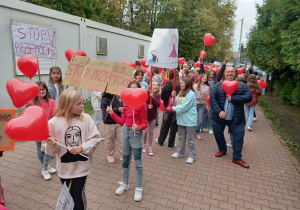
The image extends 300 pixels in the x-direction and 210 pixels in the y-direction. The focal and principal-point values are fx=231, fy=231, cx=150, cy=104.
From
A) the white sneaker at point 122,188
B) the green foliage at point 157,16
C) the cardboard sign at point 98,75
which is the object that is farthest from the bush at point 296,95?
the green foliage at point 157,16

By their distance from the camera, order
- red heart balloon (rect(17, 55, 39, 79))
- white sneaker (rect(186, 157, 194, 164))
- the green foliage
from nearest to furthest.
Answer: red heart balloon (rect(17, 55, 39, 79))
white sneaker (rect(186, 157, 194, 164))
the green foliage

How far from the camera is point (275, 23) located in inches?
440

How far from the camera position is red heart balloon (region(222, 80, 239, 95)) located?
4.59 m

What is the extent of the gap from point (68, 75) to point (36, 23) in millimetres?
5653

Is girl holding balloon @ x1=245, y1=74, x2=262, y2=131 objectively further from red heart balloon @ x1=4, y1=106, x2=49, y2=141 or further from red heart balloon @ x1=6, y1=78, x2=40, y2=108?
red heart balloon @ x1=4, y1=106, x2=49, y2=141

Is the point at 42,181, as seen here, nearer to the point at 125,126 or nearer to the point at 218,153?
the point at 125,126

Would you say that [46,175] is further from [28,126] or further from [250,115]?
[250,115]

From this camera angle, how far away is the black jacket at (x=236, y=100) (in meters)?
4.72

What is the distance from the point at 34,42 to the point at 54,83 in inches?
40.0

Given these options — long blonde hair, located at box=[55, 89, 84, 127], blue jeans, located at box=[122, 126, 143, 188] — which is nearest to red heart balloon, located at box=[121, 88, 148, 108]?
blue jeans, located at box=[122, 126, 143, 188]

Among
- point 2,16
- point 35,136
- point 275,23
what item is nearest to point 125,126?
point 35,136

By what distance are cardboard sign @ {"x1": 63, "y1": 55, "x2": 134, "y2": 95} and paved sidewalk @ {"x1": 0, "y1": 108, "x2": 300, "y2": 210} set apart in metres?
1.67

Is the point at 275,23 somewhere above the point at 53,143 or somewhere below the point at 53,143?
above

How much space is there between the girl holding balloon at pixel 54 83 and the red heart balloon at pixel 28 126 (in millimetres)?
2641
